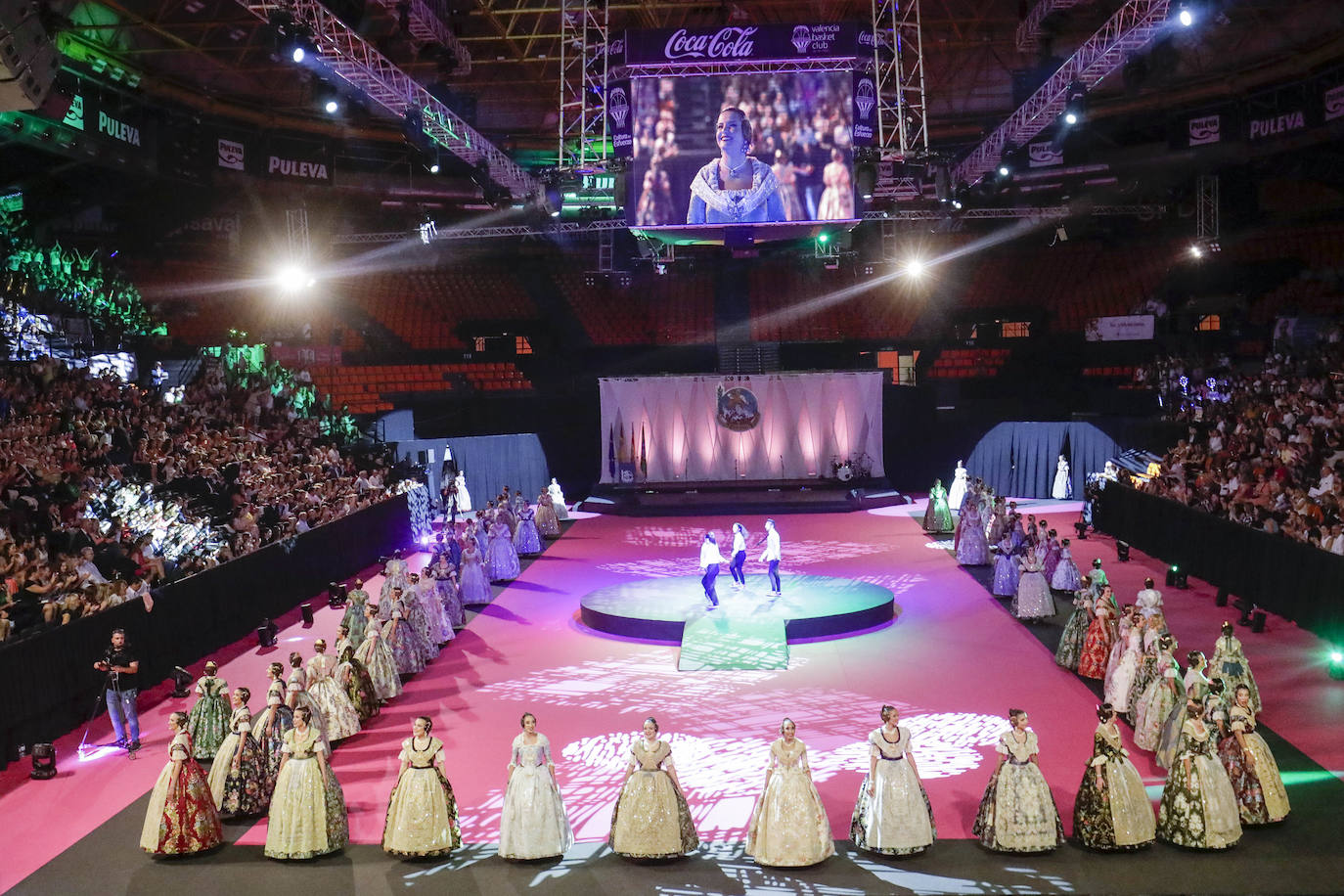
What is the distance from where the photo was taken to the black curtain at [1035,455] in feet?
83.0

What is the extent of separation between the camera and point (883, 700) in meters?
10.9

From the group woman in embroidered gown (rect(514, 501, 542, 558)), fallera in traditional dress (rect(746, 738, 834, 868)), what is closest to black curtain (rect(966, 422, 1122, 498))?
woman in embroidered gown (rect(514, 501, 542, 558))

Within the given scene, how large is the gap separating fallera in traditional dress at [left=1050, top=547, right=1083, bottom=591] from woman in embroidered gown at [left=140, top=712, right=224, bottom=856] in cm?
1169

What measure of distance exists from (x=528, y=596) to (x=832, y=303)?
17.2 meters

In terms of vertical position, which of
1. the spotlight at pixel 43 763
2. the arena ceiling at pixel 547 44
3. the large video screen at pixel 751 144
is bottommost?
the spotlight at pixel 43 763

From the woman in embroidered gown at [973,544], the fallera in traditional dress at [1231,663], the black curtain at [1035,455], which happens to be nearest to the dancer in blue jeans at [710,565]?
the woman in embroidered gown at [973,544]

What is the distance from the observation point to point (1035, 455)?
26.4m

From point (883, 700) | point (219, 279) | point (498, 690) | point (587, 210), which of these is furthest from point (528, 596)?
point (219, 279)

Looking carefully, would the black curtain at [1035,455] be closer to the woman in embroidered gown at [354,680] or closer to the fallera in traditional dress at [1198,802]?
the fallera in traditional dress at [1198,802]

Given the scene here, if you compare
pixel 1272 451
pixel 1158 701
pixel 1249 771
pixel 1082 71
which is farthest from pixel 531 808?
pixel 1272 451

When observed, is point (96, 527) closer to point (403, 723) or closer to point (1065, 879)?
point (403, 723)

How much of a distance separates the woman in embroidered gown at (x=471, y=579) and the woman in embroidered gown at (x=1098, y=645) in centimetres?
827

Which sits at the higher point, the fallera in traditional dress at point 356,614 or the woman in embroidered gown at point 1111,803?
the fallera in traditional dress at point 356,614

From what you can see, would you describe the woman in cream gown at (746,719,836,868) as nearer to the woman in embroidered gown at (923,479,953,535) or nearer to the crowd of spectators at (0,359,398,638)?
the crowd of spectators at (0,359,398,638)
